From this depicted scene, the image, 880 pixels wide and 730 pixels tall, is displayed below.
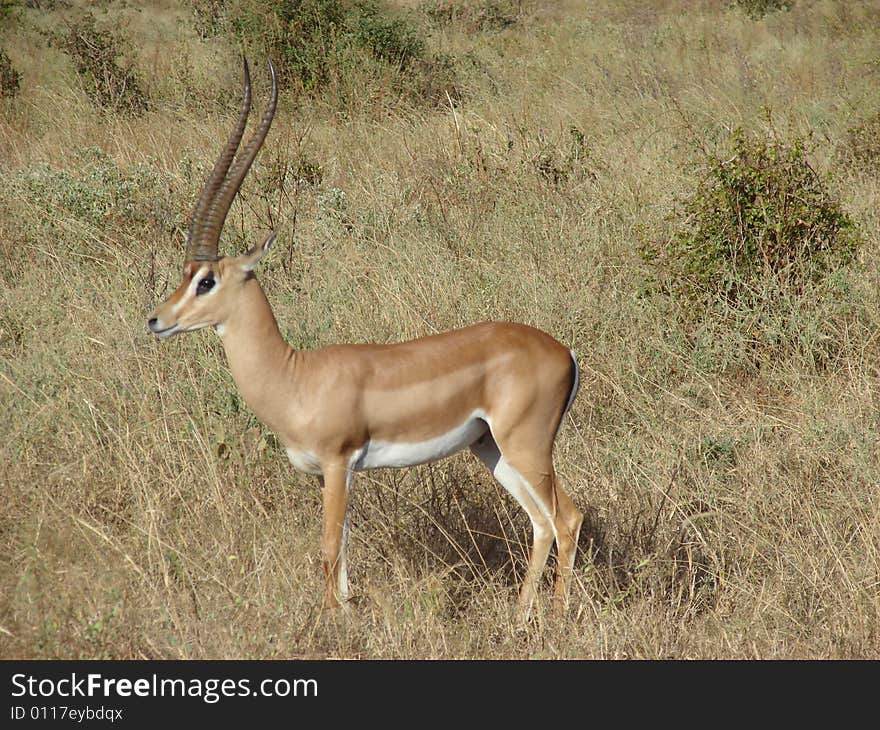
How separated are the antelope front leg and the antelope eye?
28.3 inches

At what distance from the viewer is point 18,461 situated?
4.71 metres

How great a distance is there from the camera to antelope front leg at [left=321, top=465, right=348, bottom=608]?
12.3ft

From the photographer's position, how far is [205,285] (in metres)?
3.75

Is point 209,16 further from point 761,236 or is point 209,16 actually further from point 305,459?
point 305,459

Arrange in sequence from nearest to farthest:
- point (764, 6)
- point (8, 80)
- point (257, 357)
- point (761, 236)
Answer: point (257, 357), point (761, 236), point (8, 80), point (764, 6)

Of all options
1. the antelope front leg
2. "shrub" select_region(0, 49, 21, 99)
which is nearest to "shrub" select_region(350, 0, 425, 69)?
"shrub" select_region(0, 49, 21, 99)

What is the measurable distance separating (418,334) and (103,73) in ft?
19.8

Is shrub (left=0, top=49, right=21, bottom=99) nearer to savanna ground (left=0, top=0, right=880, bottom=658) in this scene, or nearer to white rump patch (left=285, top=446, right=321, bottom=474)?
savanna ground (left=0, top=0, right=880, bottom=658)

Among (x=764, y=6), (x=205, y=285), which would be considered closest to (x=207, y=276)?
(x=205, y=285)

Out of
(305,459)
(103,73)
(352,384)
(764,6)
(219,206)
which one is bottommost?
(305,459)

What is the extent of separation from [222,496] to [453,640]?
1.20 m

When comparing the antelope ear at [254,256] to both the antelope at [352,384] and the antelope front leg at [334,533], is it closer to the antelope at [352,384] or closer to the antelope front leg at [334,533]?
the antelope at [352,384]

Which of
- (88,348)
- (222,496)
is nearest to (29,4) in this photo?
(88,348)

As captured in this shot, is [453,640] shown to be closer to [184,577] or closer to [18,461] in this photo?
[184,577]
